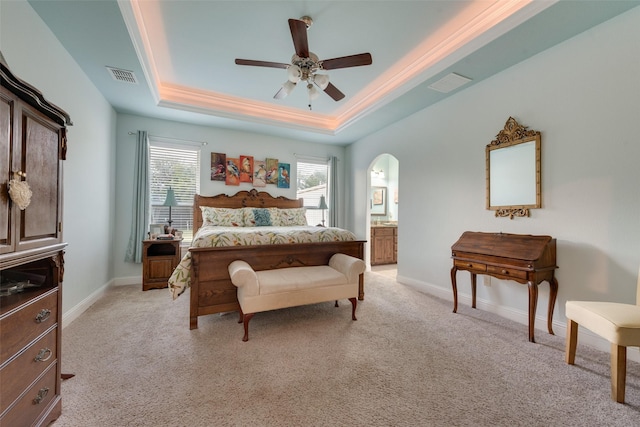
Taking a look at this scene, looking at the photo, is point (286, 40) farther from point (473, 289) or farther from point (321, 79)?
point (473, 289)

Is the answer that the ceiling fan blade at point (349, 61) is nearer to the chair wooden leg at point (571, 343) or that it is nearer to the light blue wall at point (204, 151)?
the chair wooden leg at point (571, 343)

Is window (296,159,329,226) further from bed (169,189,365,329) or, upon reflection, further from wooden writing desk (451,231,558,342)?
wooden writing desk (451,231,558,342)

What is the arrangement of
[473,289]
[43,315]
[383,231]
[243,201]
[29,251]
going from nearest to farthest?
1. [29,251]
2. [43,315]
3. [473,289]
4. [243,201]
5. [383,231]

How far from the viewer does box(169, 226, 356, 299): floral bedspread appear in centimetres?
262

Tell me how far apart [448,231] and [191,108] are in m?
4.34

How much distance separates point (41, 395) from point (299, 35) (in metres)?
2.87

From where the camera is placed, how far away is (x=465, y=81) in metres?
3.16

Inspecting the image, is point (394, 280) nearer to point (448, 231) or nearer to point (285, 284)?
point (448, 231)

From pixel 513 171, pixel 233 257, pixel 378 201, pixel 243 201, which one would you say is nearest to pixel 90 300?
pixel 233 257

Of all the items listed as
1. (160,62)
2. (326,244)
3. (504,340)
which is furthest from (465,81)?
(160,62)

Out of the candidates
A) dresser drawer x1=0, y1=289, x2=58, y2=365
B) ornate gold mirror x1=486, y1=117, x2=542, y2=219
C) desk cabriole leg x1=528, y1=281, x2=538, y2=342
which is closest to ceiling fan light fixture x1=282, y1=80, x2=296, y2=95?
ornate gold mirror x1=486, y1=117, x2=542, y2=219

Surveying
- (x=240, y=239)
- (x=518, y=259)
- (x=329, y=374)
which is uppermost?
(x=240, y=239)

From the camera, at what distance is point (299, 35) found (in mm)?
2131

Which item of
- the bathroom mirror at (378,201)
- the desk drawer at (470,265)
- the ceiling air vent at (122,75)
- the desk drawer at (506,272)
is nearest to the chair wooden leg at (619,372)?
the desk drawer at (506,272)
